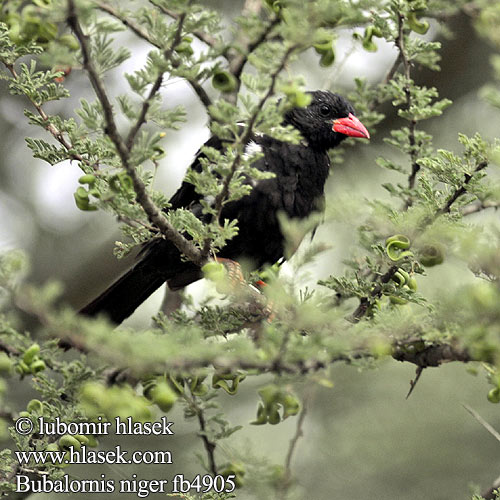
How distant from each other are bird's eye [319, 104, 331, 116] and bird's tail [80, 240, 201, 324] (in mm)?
1203

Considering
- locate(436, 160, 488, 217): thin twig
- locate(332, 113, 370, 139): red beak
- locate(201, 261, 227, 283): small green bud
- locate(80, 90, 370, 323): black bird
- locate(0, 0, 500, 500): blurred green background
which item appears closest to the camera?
locate(201, 261, 227, 283): small green bud

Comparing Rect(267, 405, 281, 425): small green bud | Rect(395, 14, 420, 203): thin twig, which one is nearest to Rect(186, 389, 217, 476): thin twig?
Rect(267, 405, 281, 425): small green bud

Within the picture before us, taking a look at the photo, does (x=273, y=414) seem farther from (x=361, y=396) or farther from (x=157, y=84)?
(x=361, y=396)

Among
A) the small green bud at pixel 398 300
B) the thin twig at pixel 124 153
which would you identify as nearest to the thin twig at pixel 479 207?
the small green bud at pixel 398 300

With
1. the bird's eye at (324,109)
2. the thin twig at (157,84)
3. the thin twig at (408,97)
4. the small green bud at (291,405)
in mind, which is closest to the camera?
the thin twig at (157,84)

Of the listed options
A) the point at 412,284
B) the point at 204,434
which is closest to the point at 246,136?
the point at 412,284

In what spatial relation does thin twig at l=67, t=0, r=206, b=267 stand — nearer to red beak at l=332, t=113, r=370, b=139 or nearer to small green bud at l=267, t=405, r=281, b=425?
small green bud at l=267, t=405, r=281, b=425

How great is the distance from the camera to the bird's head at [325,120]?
3930 mm

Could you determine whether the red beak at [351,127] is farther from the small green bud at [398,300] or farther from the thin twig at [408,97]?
the small green bud at [398,300]

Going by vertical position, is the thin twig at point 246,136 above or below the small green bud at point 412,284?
above

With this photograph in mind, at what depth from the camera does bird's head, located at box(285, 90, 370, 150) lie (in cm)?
393

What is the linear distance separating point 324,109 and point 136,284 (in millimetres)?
1492

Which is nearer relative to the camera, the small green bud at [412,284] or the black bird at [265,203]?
the small green bud at [412,284]

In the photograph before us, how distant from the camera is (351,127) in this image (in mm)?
3859
